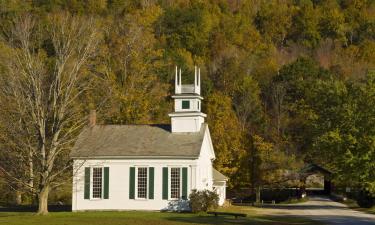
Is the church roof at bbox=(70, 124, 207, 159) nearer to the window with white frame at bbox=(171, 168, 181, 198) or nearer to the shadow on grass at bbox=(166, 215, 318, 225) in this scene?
the window with white frame at bbox=(171, 168, 181, 198)

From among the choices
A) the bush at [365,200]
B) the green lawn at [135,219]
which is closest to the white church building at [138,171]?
the green lawn at [135,219]

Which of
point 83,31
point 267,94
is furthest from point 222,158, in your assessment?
point 267,94

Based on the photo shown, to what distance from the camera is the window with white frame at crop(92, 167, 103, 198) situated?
48.9 metres

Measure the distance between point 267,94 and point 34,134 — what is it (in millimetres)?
53561

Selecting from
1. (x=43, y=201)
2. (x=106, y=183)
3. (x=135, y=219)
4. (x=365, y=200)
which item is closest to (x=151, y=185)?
(x=106, y=183)

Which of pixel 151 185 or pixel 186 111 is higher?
pixel 186 111

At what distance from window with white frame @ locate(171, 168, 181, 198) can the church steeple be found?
396cm

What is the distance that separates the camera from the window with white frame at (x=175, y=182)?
4806 centimetres

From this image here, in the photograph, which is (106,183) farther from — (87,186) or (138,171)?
(138,171)

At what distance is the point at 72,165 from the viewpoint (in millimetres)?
48594

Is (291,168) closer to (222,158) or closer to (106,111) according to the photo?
(222,158)

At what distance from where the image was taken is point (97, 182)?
49.0 meters

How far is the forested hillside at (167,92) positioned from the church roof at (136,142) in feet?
5.12

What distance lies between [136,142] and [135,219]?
10959mm
